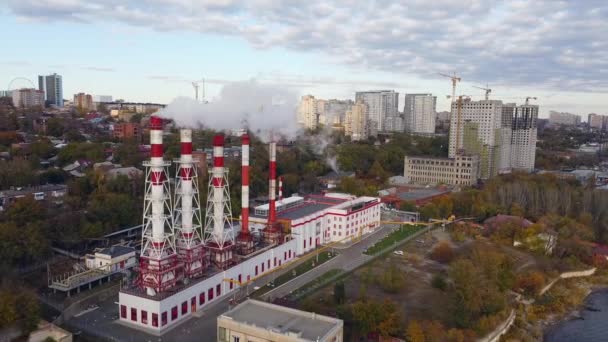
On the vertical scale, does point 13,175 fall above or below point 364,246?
above

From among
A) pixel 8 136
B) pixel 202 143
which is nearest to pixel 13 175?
pixel 8 136

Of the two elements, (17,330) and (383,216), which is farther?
(383,216)

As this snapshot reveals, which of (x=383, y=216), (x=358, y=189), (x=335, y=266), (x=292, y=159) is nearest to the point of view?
(x=335, y=266)

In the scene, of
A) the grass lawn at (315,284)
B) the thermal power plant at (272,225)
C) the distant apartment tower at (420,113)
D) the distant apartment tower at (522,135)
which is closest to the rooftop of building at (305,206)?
the thermal power plant at (272,225)

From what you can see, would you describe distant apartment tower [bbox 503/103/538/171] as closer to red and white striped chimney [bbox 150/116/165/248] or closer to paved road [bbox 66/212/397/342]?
paved road [bbox 66/212/397/342]

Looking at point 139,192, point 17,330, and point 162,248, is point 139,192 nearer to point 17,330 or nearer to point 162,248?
point 162,248

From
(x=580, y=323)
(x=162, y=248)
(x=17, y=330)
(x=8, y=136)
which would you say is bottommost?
(x=580, y=323)

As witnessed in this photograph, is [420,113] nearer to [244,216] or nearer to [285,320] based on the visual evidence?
[244,216]
